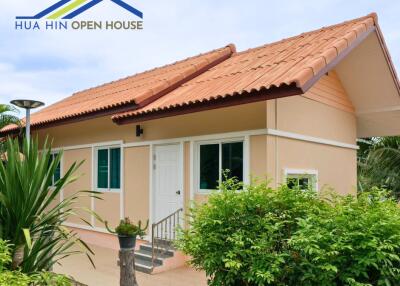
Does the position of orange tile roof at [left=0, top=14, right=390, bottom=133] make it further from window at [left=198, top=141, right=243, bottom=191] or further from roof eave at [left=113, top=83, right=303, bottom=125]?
window at [left=198, top=141, right=243, bottom=191]

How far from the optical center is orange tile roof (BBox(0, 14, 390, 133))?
258 inches

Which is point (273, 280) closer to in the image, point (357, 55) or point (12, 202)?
point (12, 202)

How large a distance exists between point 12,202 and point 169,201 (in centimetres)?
479

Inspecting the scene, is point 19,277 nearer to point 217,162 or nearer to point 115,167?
point 217,162

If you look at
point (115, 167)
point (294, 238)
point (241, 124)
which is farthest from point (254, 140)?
point (115, 167)

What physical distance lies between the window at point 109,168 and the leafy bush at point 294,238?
6.24m

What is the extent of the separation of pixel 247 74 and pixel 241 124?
4.02 ft

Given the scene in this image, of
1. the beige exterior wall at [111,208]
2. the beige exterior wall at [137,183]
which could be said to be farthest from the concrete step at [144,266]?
the beige exterior wall at [111,208]

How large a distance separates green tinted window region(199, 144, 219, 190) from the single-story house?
0.07 feet

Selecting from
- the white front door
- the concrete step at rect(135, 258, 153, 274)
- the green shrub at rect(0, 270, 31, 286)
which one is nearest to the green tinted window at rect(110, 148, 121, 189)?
the white front door

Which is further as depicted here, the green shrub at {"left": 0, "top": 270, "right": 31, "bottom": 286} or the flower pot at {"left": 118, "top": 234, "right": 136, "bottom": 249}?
the flower pot at {"left": 118, "top": 234, "right": 136, "bottom": 249}

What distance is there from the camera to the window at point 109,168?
1048 centimetres

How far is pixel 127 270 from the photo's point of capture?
19.9 ft

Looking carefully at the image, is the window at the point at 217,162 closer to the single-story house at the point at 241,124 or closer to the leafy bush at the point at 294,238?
the single-story house at the point at 241,124
